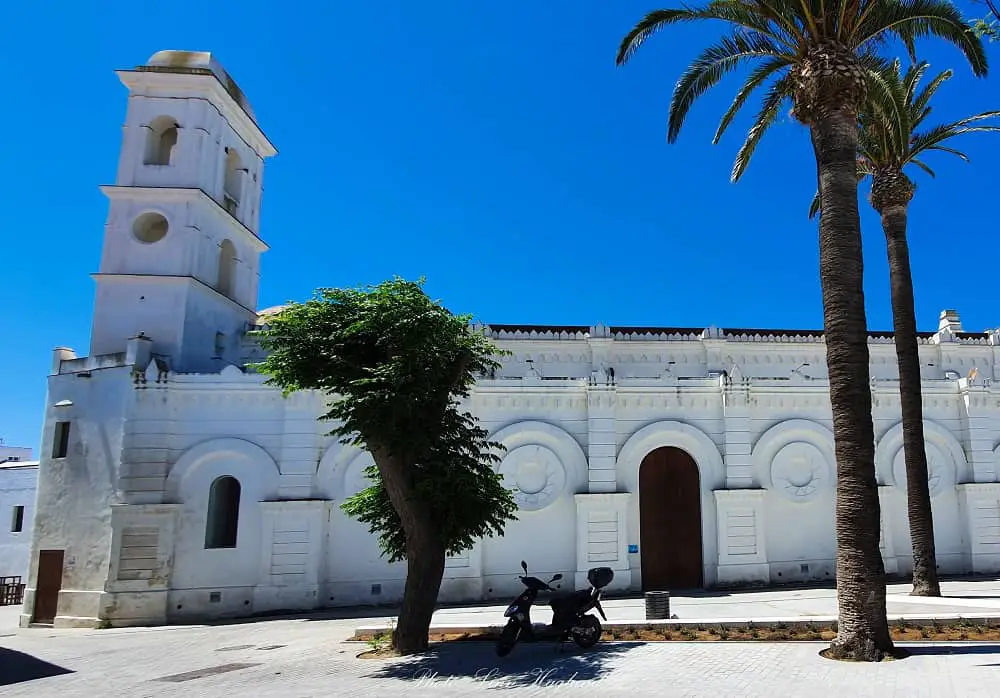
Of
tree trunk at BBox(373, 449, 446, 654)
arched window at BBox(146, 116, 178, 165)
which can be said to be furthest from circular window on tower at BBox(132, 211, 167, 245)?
tree trunk at BBox(373, 449, 446, 654)

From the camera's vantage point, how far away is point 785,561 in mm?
22172

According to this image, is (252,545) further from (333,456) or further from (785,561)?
(785,561)

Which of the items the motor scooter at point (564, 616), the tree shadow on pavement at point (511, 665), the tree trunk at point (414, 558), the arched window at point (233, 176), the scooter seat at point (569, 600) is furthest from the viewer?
the arched window at point (233, 176)

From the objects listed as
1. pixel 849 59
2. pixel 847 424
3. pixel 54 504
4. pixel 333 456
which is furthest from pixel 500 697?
pixel 54 504

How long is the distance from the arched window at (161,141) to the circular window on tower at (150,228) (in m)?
1.85

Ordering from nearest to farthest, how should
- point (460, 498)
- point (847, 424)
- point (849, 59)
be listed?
point (847, 424)
point (849, 59)
point (460, 498)

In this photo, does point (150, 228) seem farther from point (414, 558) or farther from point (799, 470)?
point (799, 470)

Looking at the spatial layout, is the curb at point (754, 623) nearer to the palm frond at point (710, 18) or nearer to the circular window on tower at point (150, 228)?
the palm frond at point (710, 18)

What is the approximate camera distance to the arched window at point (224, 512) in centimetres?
2123

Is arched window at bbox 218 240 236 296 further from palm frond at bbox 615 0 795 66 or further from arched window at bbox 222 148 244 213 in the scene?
palm frond at bbox 615 0 795 66

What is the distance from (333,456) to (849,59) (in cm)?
1629

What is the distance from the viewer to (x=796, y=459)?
22.8m

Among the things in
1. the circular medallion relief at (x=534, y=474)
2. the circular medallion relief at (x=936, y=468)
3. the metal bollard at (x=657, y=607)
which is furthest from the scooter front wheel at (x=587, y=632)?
the circular medallion relief at (x=936, y=468)

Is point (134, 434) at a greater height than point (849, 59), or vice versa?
point (849, 59)
